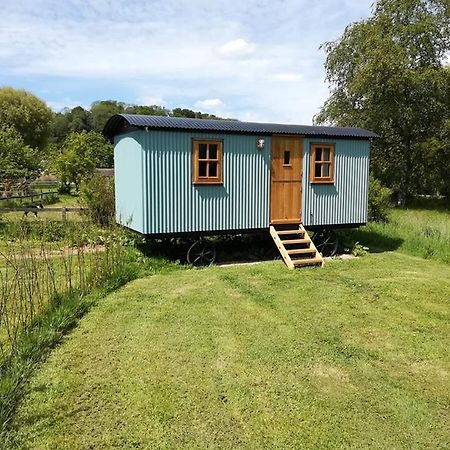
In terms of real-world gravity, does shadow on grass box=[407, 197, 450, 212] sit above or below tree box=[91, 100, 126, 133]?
below

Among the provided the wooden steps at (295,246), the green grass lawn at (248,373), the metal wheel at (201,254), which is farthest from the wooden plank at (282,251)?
the green grass lawn at (248,373)

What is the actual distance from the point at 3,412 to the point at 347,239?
951 cm

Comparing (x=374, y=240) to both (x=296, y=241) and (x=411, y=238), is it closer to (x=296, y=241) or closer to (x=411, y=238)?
(x=411, y=238)

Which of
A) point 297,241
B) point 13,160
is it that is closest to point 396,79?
point 297,241

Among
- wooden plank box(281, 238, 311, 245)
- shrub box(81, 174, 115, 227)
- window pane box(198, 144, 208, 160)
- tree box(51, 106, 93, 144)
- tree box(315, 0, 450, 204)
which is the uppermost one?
tree box(51, 106, 93, 144)

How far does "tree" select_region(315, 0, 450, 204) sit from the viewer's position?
2100cm

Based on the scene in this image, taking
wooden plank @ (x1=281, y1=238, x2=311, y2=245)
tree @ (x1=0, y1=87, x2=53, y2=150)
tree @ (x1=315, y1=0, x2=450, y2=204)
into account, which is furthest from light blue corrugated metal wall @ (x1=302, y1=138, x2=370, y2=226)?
tree @ (x1=0, y1=87, x2=53, y2=150)

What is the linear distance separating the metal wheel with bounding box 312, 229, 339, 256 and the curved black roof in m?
2.34

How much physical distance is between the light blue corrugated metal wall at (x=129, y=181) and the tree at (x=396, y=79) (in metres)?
15.5

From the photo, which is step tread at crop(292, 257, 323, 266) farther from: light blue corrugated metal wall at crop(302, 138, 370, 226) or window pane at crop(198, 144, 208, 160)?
window pane at crop(198, 144, 208, 160)

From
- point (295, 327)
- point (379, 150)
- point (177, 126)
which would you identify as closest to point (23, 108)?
point (379, 150)

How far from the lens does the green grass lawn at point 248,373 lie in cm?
341

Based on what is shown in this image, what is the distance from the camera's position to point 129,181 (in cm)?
904

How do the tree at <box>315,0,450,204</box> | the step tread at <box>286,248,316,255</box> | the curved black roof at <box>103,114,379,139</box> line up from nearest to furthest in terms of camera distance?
the curved black roof at <box>103,114,379,139</box>
the step tread at <box>286,248,316,255</box>
the tree at <box>315,0,450,204</box>
